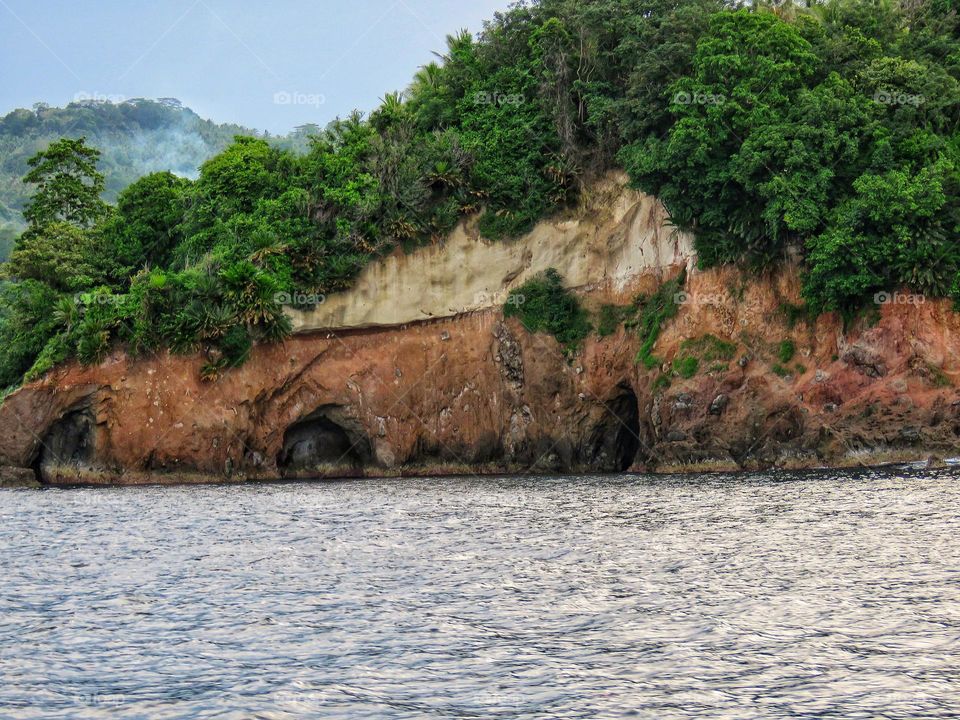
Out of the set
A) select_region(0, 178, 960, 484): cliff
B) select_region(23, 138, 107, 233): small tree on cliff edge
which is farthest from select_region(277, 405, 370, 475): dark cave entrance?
select_region(23, 138, 107, 233): small tree on cliff edge

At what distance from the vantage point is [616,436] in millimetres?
40375

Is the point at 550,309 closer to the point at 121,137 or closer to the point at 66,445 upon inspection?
the point at 66,445

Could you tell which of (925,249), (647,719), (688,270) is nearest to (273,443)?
(688,270)

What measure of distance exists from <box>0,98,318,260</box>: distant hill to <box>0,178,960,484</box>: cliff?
90.2 metres

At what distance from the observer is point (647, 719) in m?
8.30

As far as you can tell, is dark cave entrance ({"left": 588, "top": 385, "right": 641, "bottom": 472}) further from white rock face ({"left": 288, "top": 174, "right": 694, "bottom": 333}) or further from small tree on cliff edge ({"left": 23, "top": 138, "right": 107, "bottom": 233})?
small tree on cliff edge ({"left": 23, "top": 138, "right": 107, "bottom": 233})

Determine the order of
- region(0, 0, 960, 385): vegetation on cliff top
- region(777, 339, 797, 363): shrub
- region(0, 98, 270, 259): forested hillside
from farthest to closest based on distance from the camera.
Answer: region(0, 98, 270, 259): forested hillside, region(777, 339, 797, 363): shrub, region(0, 0, 960, 385): vegetation on cliff top

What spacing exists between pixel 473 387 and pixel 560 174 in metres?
9.66

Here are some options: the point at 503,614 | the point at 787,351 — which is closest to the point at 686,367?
the point at 787,351

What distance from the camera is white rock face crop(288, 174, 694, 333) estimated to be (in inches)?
1592

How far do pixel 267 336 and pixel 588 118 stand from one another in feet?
52.5

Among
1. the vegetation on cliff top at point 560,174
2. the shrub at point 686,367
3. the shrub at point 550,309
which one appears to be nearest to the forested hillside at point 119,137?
the vegetation on cliff top at point 560,174

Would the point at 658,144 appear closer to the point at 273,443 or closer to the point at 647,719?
the point at 273,443

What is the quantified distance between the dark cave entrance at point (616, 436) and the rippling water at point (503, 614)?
56.8ft
